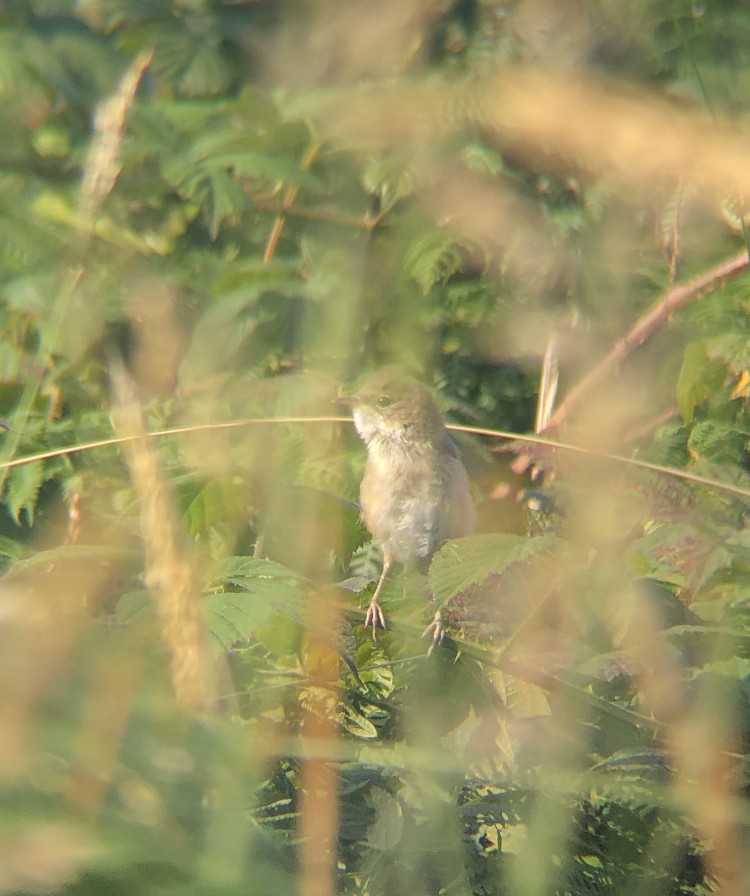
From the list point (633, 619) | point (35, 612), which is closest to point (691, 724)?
point (633, 619)

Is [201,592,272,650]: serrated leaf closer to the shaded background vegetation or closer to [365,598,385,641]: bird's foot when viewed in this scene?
the shaded background vegetation

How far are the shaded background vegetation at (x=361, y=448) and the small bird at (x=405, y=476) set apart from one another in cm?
11

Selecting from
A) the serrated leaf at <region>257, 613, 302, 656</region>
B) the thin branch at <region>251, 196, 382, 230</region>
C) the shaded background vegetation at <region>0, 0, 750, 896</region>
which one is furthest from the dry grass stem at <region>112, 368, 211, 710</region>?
the thin branch at <region>251, 196, 382, 230</region>

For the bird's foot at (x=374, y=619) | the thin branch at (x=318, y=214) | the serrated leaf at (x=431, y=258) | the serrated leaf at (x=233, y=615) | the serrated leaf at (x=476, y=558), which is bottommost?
the thin branch at (x=318, y=214)

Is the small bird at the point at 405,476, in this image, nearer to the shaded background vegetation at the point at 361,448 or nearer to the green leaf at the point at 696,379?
the shaded background vegetation at the point at 361,448

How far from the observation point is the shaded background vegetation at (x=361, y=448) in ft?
3.59

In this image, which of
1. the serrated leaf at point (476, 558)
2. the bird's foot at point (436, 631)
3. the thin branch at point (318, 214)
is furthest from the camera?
the thin branch at point (318, 214)

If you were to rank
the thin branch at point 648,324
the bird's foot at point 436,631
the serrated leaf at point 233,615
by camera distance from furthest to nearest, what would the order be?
the thin branch at point 648,324 < the bird's foot at point 436,631 < the serrated leaf at point 233,615

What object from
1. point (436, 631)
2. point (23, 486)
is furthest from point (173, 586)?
point (23, 486)

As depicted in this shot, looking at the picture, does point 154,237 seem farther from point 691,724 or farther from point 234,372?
point 691,724

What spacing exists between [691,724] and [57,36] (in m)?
3.33

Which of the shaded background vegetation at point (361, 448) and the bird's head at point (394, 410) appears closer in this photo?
the shaded background vegetation at point (361, 448)

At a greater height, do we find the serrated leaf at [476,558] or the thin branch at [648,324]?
the serrated leaf at [476,558]

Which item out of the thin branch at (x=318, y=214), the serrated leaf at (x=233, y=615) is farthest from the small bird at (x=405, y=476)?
the serrated leaf at (x=233, y=615)
